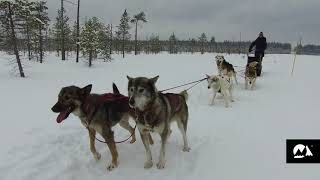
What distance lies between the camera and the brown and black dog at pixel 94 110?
486cm

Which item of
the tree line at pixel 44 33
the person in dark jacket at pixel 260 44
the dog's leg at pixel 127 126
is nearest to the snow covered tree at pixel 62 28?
the tree line at pixel 44 33

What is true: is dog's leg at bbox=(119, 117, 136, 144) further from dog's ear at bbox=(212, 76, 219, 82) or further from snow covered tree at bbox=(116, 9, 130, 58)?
snow covered tree at bbox=(116, 9, 130, 58)

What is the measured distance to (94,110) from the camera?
5.13m

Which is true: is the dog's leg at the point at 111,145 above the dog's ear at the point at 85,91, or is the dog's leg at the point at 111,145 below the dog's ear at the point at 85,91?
below

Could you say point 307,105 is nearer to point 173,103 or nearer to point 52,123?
→ point 173,103

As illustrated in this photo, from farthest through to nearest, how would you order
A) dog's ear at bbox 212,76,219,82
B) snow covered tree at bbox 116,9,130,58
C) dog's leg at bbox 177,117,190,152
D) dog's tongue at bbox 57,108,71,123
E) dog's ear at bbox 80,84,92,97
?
1. snow covered tree at bbox 116,9,130,58
2. dog's ear at bbox 212,76,219,82
3. dog's leg at bbox 177,117,190,152
4. dog's ear at bbox 80,84,92,97
5. dog's tongue at bbox 57,108,71,123

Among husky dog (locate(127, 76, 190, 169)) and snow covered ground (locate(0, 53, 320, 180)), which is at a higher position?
husky dog (locate(127, 76, 190, 169))

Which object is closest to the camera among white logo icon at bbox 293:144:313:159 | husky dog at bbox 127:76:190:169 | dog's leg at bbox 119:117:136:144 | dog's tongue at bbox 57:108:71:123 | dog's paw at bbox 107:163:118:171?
husky dog at bbox 127:76:190:169

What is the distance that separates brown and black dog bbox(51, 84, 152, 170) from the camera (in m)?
4.86

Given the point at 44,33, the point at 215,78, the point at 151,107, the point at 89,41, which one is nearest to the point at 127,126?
the point at 151,107

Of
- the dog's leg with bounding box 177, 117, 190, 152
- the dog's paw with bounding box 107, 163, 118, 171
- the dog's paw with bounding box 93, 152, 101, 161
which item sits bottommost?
the dog's paw with bounding box 107, 163, 118, 171

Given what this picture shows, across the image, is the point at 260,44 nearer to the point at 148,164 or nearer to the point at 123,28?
the point at 148,164

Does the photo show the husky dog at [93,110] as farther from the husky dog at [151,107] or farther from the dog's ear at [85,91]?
the husky dog at [151,107]

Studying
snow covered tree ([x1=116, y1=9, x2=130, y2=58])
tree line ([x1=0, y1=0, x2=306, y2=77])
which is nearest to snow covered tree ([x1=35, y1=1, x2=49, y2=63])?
tree line ([x1=0, y1=0, x2=306, y2=77])
